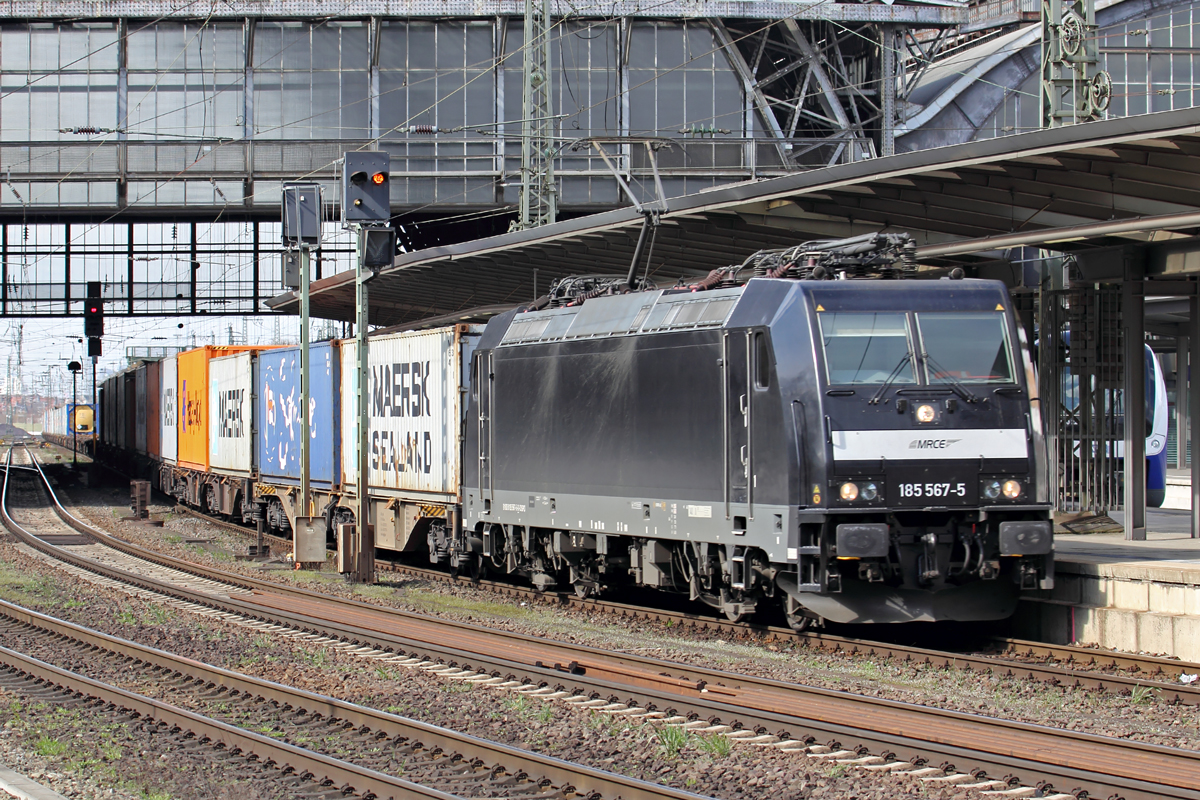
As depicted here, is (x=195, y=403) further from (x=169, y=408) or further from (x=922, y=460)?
(x=922, y=460)

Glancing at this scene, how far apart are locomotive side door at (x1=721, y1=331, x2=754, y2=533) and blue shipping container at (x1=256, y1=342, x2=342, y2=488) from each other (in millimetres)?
11498

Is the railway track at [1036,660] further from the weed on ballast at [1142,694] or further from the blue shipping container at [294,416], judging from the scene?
the blue shipping container at [294,416]

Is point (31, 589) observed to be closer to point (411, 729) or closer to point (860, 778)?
point (411, 729)

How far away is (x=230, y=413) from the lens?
28969 millimetres

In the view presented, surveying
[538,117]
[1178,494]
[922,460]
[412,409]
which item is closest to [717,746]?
[922,460]

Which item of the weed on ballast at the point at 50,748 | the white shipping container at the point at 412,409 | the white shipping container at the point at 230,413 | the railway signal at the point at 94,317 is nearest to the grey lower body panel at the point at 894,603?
the weed on ballast at the point at 50,748

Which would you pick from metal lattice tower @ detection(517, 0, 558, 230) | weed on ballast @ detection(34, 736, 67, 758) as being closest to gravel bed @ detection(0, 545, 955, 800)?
weed on ballast @ detection(34, 736, 67, 758)

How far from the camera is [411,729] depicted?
29.9 feet

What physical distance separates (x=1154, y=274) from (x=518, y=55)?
31.9m

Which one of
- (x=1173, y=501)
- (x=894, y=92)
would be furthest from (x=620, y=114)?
(x=1173, y=501)

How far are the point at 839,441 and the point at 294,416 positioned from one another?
15185 mm

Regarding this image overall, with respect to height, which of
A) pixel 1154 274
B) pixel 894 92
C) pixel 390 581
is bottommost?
pixel 390 581

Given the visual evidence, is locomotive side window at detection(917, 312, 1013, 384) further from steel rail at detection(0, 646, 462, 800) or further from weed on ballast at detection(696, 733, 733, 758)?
steel rail at detection(0, 646, 462, 800)

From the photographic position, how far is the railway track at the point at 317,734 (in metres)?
7.76
